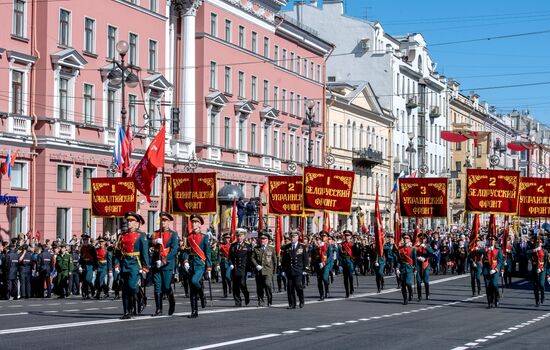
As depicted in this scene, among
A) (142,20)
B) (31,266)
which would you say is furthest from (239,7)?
(31,266)

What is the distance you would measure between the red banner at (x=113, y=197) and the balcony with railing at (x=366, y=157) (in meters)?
50.1

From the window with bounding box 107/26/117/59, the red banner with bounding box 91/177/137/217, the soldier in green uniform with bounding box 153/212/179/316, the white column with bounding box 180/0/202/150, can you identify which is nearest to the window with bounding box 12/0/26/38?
the window with bounding box 107/26/117/59

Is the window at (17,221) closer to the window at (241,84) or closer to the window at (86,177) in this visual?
the window at (86,177)

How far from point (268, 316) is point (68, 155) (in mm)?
22721

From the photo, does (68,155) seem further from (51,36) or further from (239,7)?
(239,7)

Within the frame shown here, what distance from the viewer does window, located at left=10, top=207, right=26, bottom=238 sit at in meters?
40.8

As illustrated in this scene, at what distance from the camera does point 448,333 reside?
749 inches

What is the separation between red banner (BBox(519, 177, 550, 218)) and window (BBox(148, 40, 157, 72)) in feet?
57.6

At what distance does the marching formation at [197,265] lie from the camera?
826 inches

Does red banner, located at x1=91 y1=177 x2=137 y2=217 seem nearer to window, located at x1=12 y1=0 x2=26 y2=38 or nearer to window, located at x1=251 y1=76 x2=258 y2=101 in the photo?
window, located at x1=12 y1=0 x2=26 y2=38

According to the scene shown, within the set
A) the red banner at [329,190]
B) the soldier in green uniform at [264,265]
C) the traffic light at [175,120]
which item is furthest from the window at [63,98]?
the soldier in green uniform at [264,265]

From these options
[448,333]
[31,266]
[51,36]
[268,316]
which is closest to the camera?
[448,333]

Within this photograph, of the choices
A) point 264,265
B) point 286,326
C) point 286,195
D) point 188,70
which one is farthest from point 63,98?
point 286,326

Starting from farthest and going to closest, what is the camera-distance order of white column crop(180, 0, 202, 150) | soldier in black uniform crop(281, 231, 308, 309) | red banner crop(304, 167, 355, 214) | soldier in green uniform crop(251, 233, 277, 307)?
white column crop(180, 0, 202, 150) < red banner crop(304, 167, 355, 214) < soldier in green uniform crop(251, 233, 277, 307) < soldier in black uniform crop(281, 231, 308, 309)
